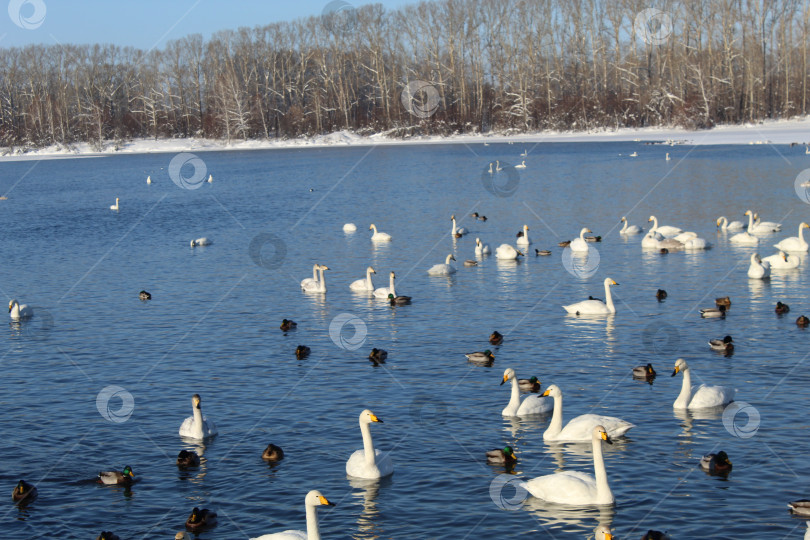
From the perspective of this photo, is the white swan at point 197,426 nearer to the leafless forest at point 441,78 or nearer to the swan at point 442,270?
the swan at point 442,270

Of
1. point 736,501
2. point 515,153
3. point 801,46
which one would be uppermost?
point 801,46

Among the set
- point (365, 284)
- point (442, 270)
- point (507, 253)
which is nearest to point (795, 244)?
point (507, 253)

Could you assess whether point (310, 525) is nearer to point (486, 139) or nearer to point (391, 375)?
point (391, 375)

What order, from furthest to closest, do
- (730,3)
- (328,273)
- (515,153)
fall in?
(730,3) < (515,153) < (328,273)

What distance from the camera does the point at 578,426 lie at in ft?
50.9

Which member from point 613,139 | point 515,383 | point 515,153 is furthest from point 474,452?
point 613,139

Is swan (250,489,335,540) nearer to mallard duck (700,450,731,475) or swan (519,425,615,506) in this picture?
swan (519,425,615,506)

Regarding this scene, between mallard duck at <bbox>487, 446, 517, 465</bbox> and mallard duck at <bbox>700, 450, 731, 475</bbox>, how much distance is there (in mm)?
2966

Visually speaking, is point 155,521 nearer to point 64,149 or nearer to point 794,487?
point 794,487

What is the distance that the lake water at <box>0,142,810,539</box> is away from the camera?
1348 centimetres

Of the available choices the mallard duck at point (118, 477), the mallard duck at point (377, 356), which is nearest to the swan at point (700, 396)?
the mallard duck at point (377, 356)

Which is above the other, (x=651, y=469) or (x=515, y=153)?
(x=515, y=153)

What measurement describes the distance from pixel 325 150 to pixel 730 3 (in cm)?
5174

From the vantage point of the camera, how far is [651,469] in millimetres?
14336
